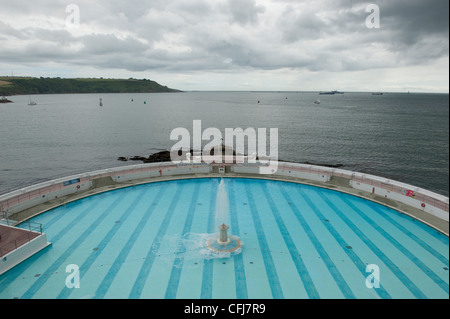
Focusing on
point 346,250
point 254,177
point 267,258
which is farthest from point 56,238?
point 346,250

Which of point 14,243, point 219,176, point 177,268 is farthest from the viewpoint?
point 219,176

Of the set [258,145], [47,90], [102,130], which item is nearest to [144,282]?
[258,145]

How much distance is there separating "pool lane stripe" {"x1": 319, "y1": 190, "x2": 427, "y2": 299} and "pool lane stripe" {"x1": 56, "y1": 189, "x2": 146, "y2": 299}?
14660 millimetres

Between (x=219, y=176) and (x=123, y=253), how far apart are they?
12853 mm

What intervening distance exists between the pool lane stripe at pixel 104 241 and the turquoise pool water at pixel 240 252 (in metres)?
0.05

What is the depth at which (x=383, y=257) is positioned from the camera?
47.6 feet

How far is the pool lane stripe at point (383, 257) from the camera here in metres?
12.2

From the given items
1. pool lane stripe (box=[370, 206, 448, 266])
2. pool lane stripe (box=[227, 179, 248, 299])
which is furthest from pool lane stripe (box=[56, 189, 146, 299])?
pool lane stripe (box=[370, 206, 448, 266])

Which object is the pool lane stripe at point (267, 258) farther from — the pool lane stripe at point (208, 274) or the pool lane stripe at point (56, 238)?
the pool lane stripe at point (56, 238)

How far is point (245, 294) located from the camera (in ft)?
39.1

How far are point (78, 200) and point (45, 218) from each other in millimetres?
3061

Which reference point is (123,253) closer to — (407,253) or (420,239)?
(407,253)

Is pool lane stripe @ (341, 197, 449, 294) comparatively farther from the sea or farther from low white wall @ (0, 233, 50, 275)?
the sea

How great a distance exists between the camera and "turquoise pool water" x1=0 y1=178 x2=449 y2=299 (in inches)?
484
